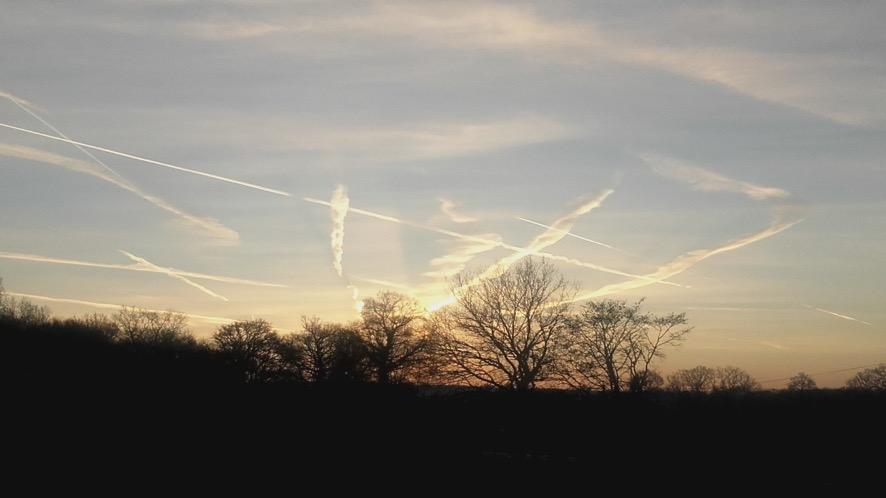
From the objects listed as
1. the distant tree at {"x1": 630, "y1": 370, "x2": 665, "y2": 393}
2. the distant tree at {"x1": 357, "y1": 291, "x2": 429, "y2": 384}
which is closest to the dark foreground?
the distant tree at {"x1": 630, "y1": 370, "x2": 665, "y2": 393}

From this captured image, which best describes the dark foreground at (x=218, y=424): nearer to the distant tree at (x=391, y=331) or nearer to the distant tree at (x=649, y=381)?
the distant tree at (x=649, y=381)

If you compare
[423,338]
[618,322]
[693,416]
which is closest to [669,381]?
[618,322]

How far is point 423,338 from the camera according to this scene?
58.8 m

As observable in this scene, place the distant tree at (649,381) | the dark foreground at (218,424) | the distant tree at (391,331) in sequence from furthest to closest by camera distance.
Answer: the distant tree at (391,331) < the distant tree at (649,381) < the dark foreground at (218,424)

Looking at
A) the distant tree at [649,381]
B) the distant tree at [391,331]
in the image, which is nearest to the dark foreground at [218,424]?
the distant tree at [649,381]

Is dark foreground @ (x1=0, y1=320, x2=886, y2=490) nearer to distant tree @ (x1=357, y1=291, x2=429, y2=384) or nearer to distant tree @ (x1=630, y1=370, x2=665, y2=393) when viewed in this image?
distant tree @ (x1=630, y1=370, x2=665, y2=393)

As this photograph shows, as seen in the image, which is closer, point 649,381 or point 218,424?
point 218,424

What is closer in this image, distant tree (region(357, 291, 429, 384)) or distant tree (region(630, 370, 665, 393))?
distant tree (region(630, 370, 665, 393))

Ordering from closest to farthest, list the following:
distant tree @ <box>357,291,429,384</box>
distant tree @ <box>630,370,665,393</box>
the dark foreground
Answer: the dark foreground, distant tree @ <box>630,370,665,393</box>, distant tree @ <box>357,291,429,384</box>

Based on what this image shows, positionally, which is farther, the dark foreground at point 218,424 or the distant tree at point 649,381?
the distant tree at point 649,381

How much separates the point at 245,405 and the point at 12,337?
4319mm

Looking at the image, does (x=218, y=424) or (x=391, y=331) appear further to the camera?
(x=391, y=331)

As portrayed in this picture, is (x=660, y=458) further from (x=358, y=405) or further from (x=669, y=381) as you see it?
(x=669, y=381)

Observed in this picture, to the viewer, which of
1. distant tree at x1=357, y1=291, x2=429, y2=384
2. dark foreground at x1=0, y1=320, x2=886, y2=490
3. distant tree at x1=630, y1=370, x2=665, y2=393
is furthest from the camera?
distant tree at x1=357, y1=291, x2=429, y2=384
